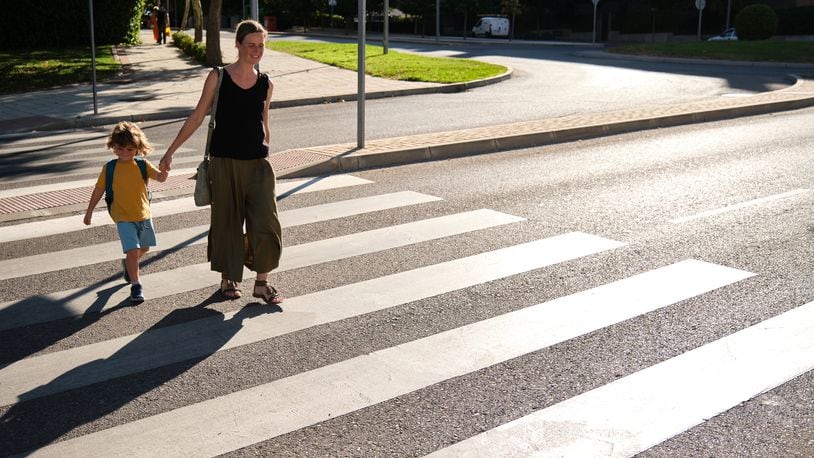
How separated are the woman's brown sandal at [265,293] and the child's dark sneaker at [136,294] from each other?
2.40 feet

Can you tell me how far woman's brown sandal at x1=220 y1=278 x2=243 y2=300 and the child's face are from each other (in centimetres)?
Answer: 99

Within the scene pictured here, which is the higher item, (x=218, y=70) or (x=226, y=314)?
(x=218, y=70)

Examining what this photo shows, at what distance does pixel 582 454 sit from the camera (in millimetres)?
3781

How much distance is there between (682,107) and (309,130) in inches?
257

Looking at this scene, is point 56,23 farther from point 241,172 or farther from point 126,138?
point 241,172

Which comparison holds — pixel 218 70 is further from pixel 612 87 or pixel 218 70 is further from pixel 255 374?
pixel 612 87

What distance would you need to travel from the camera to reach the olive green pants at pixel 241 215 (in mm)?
5676

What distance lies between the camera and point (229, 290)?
591cm

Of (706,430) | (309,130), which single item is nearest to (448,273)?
(706,430)

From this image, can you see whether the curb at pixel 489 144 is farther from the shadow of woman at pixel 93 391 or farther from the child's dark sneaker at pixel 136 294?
the shadow of woman at pixel 93 391

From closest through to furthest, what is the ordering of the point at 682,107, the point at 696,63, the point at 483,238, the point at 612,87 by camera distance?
the point at 483,238, the point at 682,107, the point at 612,87, the point at 696,63

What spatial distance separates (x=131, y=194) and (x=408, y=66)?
20.2 metres

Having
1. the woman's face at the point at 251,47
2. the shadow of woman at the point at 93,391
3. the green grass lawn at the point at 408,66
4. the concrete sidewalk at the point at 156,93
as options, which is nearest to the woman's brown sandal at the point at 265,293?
the shadow of woman at the point at 93,391

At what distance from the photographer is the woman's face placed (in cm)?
547
